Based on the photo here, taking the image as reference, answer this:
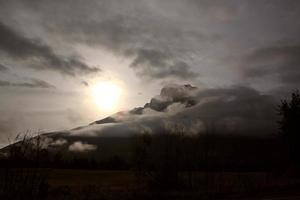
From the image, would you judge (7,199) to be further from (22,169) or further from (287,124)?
(287,124)

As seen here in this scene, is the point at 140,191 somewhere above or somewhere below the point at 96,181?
below

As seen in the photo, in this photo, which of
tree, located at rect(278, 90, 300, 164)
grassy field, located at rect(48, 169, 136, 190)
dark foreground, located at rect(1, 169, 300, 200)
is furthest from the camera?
tree, located at rect(278, 90, 300, 164)

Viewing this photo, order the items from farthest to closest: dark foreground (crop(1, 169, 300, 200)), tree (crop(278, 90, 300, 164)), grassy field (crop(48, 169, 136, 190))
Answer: tree (crop(278, 90, 300, 164)), grassy field (crop(48, 169, 136, 190)), dark foreground (crop(1, 169, 300, 200))

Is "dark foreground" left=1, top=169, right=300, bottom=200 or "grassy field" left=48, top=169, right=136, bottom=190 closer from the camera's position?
"dark foreground" left=1, top=169, right=300, bottom=200

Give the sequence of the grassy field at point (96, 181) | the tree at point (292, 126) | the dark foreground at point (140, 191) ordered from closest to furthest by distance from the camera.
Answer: the dark foreground at point (140, 191), the grassy field at point (96, 181), the tree at point (292, 126)

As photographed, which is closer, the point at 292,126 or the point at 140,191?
the point at 140,191

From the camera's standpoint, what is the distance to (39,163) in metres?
13.3

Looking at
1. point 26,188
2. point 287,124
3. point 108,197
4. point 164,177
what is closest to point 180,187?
point 164,177

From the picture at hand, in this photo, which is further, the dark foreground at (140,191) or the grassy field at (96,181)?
the grassy field at (96,181)

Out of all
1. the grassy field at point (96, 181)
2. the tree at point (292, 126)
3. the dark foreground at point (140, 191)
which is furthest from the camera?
the tree at point (292, 126)

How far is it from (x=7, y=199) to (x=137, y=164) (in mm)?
20999

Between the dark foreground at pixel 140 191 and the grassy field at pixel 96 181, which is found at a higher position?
the grassy field at pixel 96 181

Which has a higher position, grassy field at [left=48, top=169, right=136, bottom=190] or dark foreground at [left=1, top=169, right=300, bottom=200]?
grassy field at [left=48, top=169, right=136, bottom=190]

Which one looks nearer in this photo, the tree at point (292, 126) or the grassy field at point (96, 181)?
the grassy field at point (96, 181)
